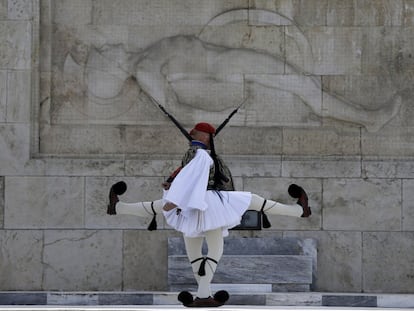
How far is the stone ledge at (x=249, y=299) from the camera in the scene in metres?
14.9

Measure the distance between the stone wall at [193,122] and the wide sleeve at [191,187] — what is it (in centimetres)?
385

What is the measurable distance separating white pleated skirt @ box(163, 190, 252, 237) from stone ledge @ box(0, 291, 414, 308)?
7.62ft

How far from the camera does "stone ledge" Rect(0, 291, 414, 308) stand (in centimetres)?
1493

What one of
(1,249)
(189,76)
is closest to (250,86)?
(189,76)

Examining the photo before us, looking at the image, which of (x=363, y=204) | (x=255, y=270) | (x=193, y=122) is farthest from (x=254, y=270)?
(x=193, y=122)

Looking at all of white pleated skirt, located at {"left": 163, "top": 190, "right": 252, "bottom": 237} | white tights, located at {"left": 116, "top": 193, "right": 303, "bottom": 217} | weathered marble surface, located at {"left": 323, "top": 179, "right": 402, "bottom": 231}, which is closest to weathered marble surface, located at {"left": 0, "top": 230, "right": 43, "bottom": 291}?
weathered marble surface, located at {"left": 323, "top": 179, "right": 402, "bottom": 231}

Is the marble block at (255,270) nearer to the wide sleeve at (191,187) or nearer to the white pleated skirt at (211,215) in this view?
the white pleated skirt at (211,215)

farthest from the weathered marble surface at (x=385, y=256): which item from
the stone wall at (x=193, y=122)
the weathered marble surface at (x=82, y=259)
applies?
the weathered marble surface at (x=82, y=259)

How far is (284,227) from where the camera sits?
1648cm

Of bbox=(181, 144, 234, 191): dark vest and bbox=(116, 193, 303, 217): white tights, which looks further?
bbox=(116, 193, 303, 217): white tights

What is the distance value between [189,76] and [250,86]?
0.71 m

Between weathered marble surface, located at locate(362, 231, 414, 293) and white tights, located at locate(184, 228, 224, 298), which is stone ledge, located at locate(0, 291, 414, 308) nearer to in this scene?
weathered marble surface, located at locate(362, 231, 414, 293)

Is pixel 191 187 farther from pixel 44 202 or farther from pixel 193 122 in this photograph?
pixel 44 202

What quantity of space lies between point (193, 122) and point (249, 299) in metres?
2.51
